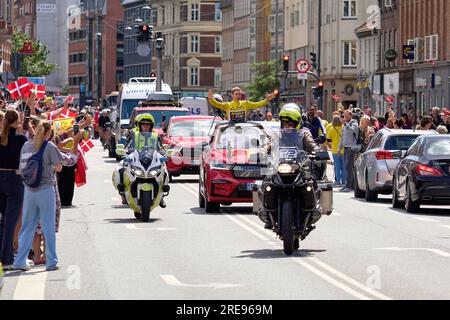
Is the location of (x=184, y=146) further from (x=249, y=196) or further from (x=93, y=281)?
(x=93, y=281)

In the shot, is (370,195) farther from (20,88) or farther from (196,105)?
(196,105)

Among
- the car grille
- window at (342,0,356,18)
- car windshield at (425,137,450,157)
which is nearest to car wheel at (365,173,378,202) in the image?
car windshield at (425,137,450,157)

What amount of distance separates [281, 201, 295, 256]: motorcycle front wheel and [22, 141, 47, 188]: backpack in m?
2.99

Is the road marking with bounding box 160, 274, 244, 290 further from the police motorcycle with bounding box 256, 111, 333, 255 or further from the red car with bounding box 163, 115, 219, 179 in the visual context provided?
the red car with bounding box 163, 115, 219, 179

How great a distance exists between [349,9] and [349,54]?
9.15ft

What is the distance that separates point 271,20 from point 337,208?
352ft

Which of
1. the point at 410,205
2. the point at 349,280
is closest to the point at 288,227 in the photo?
the point at 349,280

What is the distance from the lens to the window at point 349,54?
357ft

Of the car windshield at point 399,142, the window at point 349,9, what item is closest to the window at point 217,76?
the window at point 349,9

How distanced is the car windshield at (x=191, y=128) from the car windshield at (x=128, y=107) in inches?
726

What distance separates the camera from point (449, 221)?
27.5 metres

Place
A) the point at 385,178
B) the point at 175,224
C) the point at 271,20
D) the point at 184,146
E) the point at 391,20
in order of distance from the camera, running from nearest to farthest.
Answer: the point at 175,224 → the point at 385,178 → the point at 184,146 → the point at 391,20 → the point at 271,20

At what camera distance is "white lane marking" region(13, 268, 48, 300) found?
50.6ft
